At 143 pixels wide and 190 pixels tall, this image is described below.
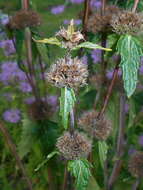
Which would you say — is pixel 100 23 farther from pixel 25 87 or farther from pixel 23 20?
pixel 25 87

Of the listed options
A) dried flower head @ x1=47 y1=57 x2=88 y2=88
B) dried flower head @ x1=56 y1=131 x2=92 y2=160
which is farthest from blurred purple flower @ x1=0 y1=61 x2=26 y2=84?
dried flower head @ x1=47 y1=57 x2=88 y2=88

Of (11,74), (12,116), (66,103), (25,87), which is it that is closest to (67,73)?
(66,103)

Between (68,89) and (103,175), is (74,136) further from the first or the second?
(103,175)

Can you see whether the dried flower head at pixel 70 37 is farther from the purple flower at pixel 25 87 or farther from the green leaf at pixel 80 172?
the purple flower at pixel 25 87

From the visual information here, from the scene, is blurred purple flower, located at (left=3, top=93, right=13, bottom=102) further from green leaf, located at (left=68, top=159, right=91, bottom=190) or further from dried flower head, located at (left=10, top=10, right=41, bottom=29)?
green leaf, located at (left=68, top=159, right=91, bottom=190)

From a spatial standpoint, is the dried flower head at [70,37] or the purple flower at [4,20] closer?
the dried flower head at [70,37]

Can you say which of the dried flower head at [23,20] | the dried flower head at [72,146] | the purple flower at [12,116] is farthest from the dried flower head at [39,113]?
the purple flower at [12,116]

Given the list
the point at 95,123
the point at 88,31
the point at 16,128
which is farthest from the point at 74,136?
the point at 16,128
